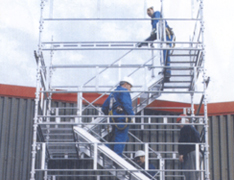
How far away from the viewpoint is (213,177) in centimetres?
1684

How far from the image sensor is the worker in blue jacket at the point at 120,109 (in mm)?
14477

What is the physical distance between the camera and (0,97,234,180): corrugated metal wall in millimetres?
16875

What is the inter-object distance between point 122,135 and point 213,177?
12.4 ft

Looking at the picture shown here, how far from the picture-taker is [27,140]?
56.3 ft

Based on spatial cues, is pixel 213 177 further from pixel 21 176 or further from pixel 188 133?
pixel 21 176

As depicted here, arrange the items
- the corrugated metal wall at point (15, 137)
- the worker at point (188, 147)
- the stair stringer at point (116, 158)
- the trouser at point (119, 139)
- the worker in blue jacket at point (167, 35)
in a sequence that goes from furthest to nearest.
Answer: the corrugated metal wall at point (15, 137)
the worker in blue jacket at point (167, 35)
the worker at point (188, 147)
the trouser at point (119, 139)
the stair stringer at point (116, 158)

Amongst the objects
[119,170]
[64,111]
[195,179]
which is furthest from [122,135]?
[64,111]

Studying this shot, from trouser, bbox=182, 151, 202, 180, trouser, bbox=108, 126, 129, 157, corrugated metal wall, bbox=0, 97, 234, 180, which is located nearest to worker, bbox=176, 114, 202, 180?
trouser, bbox=182, 151, 202, 180

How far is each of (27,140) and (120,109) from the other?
3.91 m

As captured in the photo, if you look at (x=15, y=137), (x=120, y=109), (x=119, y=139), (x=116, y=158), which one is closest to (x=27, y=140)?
(x=15, y=137)

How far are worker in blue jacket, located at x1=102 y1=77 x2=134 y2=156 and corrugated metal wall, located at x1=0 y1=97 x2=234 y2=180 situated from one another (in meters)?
2.67

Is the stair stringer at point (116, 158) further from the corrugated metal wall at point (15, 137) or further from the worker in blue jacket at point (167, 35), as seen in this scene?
the corrugated metal wall at point (15, 137)

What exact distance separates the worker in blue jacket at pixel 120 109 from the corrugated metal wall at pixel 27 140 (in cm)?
267

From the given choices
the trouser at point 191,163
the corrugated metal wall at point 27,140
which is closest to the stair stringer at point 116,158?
the trouser at point 191,163
